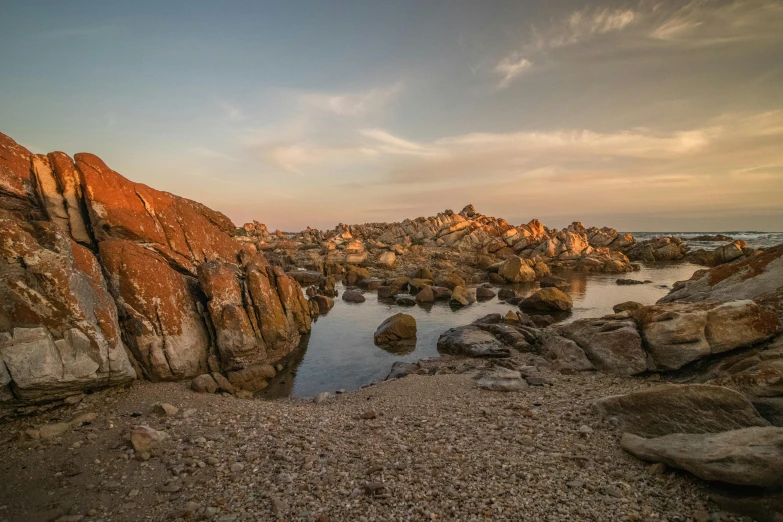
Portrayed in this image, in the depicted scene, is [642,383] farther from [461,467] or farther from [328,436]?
[328,436]

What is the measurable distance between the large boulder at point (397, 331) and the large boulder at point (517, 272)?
1318 inches

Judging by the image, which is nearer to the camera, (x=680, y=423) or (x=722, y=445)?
(x=722, y=445)

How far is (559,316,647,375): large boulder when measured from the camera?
14617 mm

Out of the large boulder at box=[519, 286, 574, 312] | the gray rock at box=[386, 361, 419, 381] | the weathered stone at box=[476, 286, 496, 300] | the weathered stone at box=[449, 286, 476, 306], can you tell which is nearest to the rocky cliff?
the gray rock at box=[386, 361, 419, 381]

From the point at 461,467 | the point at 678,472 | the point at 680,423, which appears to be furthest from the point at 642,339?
the point at 461,467

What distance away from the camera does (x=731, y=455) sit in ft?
21.5

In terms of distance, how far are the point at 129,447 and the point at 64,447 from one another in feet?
5.67

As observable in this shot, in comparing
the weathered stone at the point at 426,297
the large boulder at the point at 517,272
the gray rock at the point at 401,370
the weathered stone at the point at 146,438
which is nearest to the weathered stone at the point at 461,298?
the weathered stone at the point at 426,297

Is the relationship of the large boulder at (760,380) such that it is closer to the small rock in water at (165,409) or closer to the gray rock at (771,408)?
the gray rock at (771,408)

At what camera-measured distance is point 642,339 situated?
14.8m

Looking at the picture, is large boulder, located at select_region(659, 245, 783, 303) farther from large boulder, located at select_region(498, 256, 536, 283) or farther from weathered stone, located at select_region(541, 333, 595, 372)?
large boulder, located at select_region(498, 256, 536, 283)

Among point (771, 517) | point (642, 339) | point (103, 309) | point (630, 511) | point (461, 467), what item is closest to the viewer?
point (771, 517)

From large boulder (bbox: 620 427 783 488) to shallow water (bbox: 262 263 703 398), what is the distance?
46.4 ft

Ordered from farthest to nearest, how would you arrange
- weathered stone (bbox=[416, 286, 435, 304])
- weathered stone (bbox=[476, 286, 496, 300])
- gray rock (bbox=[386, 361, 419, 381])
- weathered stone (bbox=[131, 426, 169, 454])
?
weathered stone (bbox=[476, 286, 496, 300])
weathered stone (bbox=[416, 286, 435, 304])
gray rock (bbox=[386, 361, 419, 381])
weathered stone (bbox=[131, 426, 169, 454])
